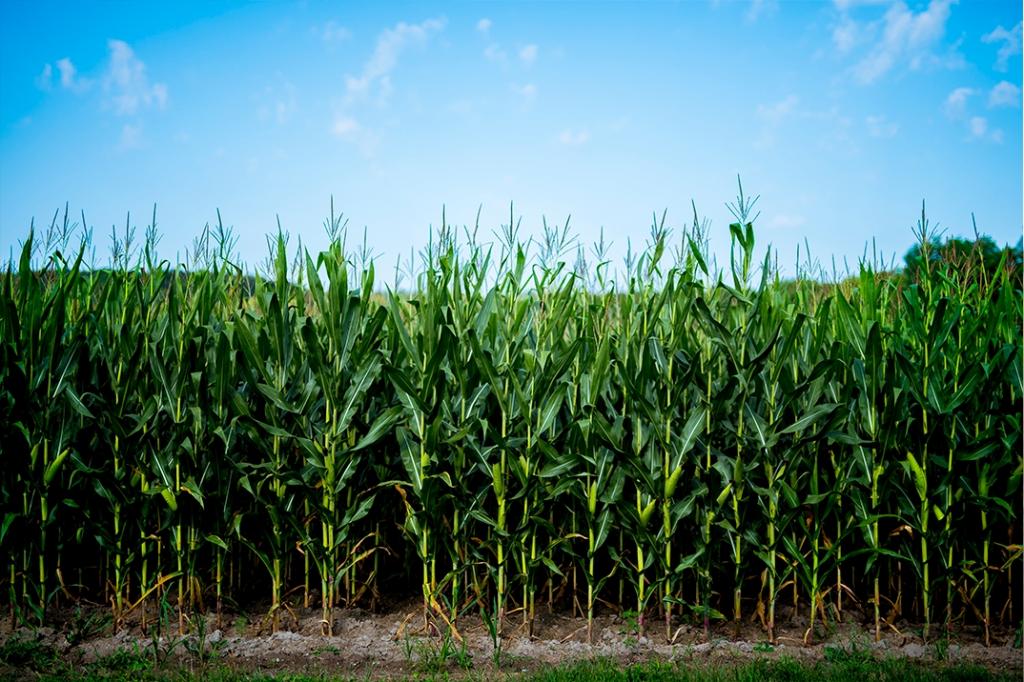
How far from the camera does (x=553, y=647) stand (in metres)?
4.38

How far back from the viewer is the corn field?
4.43 metres

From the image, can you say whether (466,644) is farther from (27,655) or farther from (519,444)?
(27,655)

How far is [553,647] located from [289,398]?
2.26 m

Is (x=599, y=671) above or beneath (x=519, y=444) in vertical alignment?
beneath

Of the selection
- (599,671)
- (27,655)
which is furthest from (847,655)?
(27,655)

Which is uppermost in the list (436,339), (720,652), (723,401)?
(436,339)

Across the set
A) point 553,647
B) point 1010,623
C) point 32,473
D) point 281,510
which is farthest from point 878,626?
point 32,473

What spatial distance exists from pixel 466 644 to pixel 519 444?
125 centimetres

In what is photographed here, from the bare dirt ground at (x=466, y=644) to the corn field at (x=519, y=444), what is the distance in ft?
0.37

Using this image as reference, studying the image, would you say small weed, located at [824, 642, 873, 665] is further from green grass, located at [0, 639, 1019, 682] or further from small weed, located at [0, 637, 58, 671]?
small weed, located at [0, 637, 58, 671]

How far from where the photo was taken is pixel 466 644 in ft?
14.4

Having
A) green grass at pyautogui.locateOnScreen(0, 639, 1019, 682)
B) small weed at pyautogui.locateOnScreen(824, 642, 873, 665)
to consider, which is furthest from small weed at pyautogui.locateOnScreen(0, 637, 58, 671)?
small weed at pyautogui.locateOnScreen(824, 642, 873, 665)

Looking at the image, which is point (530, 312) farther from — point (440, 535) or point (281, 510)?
point (281, 510)

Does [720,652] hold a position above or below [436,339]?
below
